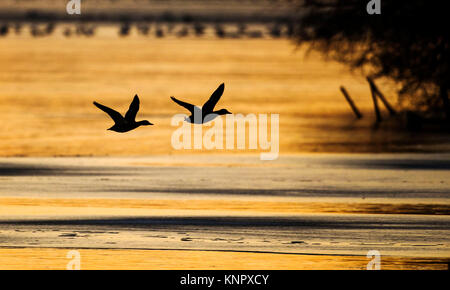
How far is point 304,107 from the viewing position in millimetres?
34781

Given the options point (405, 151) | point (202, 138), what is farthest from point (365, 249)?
point (202, 138)

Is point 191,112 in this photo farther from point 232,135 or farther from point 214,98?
point 232,135

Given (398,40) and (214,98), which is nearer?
(214,98)

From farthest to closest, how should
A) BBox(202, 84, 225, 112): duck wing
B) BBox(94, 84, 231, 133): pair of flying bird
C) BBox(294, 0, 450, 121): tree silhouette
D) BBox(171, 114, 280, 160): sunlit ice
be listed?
BBox(294, 0, 450, 121): tree silhouette < BBox(171, 114, 280, 160): sunlit ice < BBox(202, 84, 225, 112): duck wing < BBox(94, 84, 231, 133): pair of flying bird

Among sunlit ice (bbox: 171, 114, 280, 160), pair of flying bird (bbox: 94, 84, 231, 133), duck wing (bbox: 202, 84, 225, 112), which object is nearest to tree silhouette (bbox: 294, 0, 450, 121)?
sunlit ice (bbox: 171, 114, 280, 160)

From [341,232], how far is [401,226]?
2.89 feet

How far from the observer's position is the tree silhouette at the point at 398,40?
2636cm

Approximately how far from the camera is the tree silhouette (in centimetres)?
2636

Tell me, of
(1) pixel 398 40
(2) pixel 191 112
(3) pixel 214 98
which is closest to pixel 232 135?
(1) pixel 398 40

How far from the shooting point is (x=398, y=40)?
26.9m

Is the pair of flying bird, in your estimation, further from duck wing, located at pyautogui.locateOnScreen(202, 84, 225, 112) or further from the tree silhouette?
the tree silhouette

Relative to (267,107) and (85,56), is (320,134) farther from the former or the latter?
(85,56)

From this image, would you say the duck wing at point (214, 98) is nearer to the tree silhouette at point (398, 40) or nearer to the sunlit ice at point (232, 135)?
the sunlit ice at point (232, 135)
